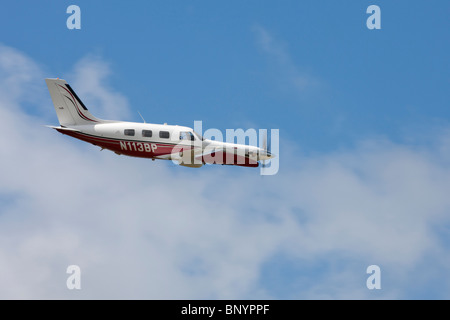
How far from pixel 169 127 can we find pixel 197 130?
2960mm

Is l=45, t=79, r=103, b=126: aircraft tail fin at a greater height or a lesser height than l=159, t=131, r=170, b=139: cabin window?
greater

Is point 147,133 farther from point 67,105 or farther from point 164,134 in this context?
point 67,105

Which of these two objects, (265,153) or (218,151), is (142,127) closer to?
(218,151)

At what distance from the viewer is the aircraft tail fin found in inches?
2549

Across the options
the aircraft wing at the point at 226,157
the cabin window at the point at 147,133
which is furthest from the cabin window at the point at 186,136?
the cabin window at the point at 147,133

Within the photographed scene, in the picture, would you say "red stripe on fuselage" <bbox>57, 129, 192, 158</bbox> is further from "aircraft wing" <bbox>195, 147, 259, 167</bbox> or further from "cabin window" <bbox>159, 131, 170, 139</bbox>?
"aircraft wing" <bbox>195, 147, 259, 167</bbox>

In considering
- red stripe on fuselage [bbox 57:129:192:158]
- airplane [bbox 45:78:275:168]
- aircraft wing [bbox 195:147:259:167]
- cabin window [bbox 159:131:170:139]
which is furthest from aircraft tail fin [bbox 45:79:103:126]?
aircraft wing [bbox 195:147:259:167]

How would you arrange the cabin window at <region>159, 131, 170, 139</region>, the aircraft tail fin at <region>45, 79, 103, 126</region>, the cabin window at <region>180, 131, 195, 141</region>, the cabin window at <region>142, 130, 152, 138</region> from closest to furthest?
the cabin window at <region>142, 130, 152, 138</region> < the cabin window at <region>159, 131, 170, 139</region> < the cabin window at <region>180, 131, 195, 141</region> < the aircraft tail fin at <region>45, 79, 103, 126</region>

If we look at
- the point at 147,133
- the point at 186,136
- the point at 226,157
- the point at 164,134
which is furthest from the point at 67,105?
the point at 226,157

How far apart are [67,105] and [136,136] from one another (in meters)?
8.13

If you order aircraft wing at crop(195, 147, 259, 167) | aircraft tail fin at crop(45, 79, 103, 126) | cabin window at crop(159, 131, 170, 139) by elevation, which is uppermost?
aircraft tail fin at crop(45, 79, 103, 126)

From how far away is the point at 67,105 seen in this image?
65.2 metres

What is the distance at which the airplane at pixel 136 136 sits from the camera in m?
63.4
